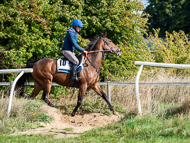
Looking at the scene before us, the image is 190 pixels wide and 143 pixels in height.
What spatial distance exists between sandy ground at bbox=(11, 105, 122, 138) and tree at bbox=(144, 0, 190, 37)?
2713cm

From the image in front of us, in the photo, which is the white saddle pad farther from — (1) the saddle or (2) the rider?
(2) the rider

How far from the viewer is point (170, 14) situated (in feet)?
111

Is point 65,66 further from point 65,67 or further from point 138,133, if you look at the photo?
point 138,133

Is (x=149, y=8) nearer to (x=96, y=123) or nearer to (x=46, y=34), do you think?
(x=46, y=34)

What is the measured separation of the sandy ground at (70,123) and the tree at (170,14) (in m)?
27.1

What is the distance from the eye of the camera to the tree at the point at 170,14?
32.1 meters

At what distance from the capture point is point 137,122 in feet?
16.4

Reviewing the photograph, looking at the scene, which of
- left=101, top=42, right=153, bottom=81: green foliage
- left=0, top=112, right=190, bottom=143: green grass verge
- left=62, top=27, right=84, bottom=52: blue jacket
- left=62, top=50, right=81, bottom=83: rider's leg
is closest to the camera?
left=0, top=112, right=190, bottom=143: green grass verge

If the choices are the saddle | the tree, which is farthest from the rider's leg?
the tree

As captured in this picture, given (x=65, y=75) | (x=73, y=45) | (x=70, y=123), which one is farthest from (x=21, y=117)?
(x=73, y=45)

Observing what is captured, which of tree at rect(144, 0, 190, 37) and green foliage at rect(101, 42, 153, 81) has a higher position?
tree at rect(144, 0, 190, 37)

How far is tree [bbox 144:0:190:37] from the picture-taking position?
105 ft

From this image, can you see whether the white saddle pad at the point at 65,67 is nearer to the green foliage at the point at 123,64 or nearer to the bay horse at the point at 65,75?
the bay horse at the point at 65,75

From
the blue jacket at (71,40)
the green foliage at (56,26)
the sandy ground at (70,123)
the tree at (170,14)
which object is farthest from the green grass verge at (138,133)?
the tree at (170,14)
